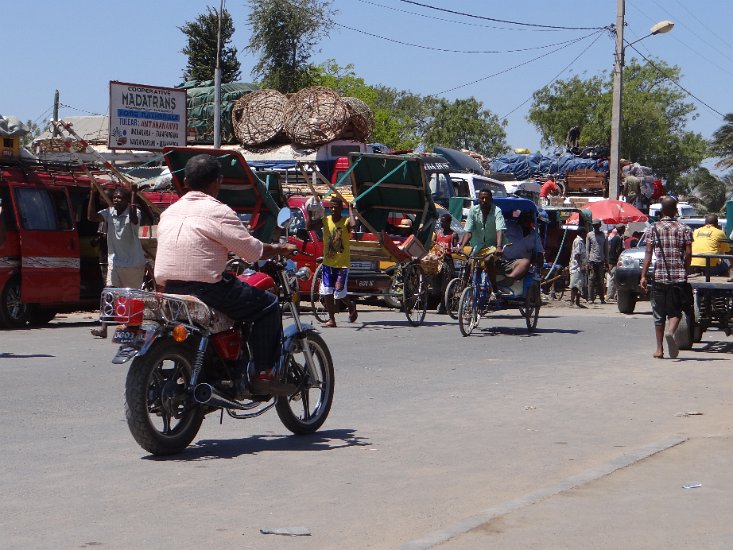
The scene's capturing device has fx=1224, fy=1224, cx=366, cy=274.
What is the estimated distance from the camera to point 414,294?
1900 centimetres

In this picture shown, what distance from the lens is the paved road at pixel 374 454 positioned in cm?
590

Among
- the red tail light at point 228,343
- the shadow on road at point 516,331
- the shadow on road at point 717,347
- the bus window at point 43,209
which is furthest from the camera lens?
the shadow on road at point 516,331

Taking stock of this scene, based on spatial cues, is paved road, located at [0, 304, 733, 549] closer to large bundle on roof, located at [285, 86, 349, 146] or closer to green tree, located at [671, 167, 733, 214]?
large bundle on roof, located at [285, 86, 349, 146]

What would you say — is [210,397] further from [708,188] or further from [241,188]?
[708,188]

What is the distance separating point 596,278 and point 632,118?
173ft

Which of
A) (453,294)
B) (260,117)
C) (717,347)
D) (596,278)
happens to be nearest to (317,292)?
(453,294)

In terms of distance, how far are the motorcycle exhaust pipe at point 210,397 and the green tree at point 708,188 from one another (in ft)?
309

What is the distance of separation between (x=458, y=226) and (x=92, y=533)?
65.9ft

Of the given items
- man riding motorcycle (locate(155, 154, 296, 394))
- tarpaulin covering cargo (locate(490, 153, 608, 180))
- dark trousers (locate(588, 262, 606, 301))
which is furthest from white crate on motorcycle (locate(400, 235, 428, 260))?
tarpaulin covering cargo (locate(490, 153, 608, 180))

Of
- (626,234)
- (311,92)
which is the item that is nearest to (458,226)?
(626,234)


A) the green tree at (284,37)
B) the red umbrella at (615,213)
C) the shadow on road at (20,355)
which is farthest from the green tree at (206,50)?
the shadow on road at (20,355)

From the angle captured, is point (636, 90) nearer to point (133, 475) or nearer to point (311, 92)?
point (311, 92)

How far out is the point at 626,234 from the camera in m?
32.9

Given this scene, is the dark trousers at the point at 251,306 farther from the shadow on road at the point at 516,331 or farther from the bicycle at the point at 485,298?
the shadow on road at the point at 516,331
